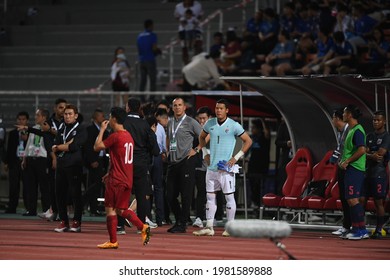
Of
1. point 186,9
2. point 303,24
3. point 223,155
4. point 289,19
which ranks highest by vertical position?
point 186,9

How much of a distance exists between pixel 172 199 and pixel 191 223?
8.34ft

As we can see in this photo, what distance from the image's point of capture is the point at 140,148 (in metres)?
18.4

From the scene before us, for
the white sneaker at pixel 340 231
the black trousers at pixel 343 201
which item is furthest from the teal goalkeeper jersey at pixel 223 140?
the white sneaker at pixel 340 231

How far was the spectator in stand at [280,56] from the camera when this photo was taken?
27.8 m

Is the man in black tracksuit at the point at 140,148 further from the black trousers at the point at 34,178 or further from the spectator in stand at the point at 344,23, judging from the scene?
the spectator in stand at the point at 344,23

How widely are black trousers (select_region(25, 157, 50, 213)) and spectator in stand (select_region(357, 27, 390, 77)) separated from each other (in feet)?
24.1

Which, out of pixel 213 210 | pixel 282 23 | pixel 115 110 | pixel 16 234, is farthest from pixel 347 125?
pixel 282 23

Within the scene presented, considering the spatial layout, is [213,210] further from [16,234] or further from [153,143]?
[16,234]

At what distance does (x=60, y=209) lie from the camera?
1912 centimetres

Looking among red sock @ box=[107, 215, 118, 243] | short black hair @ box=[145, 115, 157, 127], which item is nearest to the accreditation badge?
short black hair @ box=[145, 115, 157, 127]

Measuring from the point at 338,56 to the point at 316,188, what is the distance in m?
6.15

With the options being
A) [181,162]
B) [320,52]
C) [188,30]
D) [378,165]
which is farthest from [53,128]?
[188,30]

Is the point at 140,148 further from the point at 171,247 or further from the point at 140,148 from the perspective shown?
the point at 171,247

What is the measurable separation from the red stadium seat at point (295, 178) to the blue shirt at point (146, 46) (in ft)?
30.4
